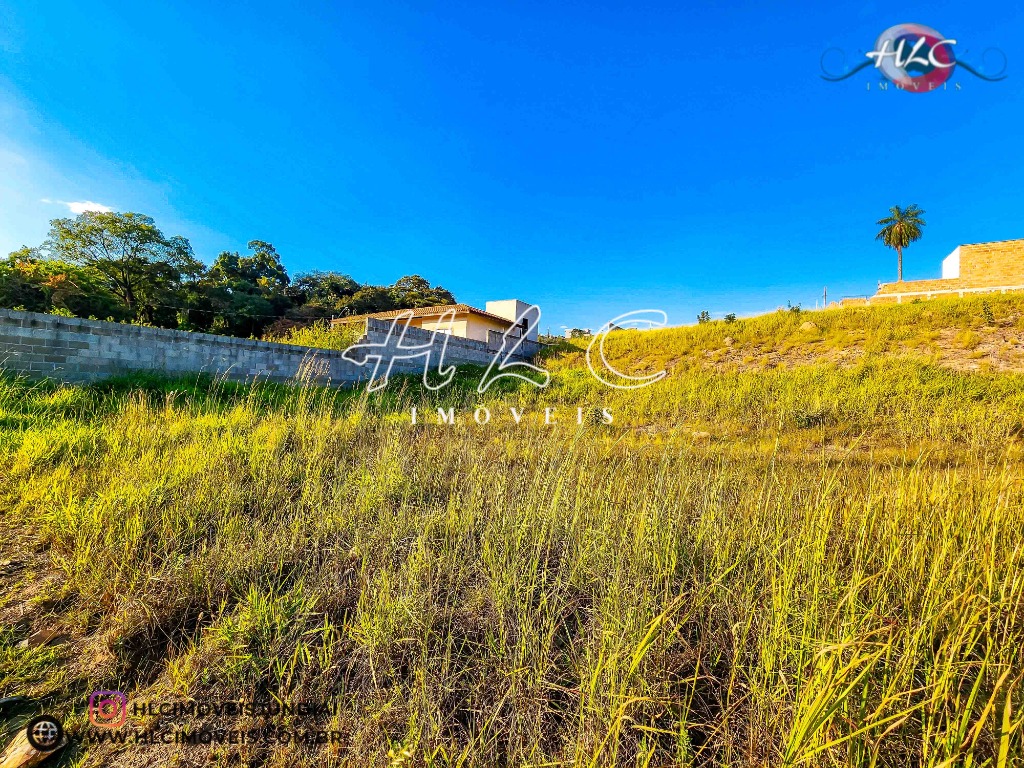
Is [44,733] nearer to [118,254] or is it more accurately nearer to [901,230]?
[118,254]

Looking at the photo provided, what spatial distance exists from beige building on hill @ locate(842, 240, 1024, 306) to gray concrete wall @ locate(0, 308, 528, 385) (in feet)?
77.9

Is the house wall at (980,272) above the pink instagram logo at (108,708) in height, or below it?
above

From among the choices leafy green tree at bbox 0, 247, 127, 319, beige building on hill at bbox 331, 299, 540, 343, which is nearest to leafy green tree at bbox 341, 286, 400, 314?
beige building on hill at bbox 331, 299, 540, 343

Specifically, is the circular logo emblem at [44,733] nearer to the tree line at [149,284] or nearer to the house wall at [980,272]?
the tree line at [149,284]

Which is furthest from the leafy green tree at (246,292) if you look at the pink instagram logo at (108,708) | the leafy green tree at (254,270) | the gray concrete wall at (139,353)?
the pink instagram logo at (108,708)

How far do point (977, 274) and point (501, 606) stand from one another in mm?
29569

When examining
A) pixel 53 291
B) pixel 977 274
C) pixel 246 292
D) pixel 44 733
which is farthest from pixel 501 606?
pixel 977 274

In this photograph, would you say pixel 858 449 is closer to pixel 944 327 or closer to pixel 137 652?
pixel 137 652

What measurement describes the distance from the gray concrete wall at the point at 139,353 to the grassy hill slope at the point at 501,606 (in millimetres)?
3578

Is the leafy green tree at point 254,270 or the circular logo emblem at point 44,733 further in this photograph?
the leafy green tree at point 254,270

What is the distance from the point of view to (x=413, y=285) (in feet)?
104

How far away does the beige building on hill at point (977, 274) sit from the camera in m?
18.6

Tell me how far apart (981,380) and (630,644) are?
33.9ft

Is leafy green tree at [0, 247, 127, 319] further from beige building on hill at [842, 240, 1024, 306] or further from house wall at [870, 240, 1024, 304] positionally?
house wall at [870, 240, 1024, 304]
